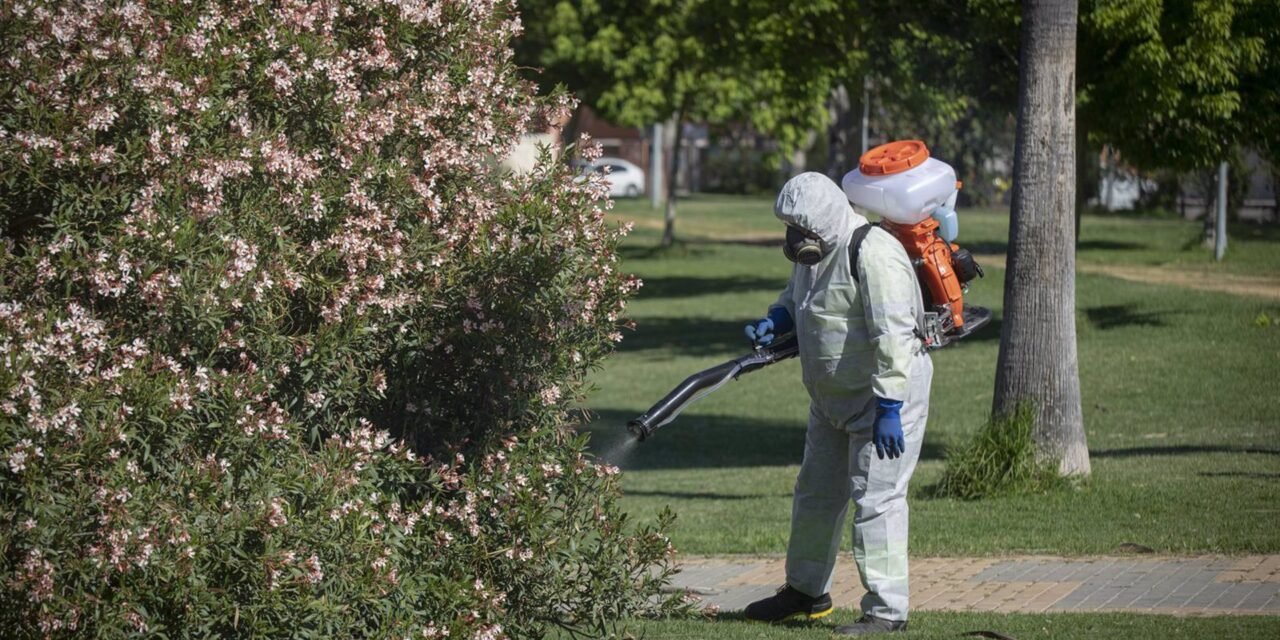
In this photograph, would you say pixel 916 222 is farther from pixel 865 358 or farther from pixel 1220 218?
pixel 1220 218

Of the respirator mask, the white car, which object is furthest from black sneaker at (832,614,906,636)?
the white car

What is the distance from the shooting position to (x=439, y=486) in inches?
202

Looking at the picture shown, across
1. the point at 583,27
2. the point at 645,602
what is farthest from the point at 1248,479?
the point at 583,27

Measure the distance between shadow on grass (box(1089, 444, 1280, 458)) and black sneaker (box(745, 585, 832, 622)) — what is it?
5.43 m

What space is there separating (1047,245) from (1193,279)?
15198mm

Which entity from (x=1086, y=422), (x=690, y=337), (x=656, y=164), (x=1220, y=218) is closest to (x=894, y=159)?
(x=1086, y=422)

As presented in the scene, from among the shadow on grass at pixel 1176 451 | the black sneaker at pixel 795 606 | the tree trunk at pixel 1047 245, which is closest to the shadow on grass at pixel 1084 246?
the shadow on grass at pixel 1176 451

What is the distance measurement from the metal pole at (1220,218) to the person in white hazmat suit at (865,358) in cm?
1923

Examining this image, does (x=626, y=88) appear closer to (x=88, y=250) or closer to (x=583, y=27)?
(x=583, y=27)

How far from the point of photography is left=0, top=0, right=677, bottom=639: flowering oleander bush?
14.3ft

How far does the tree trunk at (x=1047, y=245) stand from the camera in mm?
9102

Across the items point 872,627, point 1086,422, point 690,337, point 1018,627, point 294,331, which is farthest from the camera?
point 690,337

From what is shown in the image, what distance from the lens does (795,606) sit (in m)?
6.16

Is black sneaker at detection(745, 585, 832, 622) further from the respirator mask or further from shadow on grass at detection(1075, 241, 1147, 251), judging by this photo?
shadow on grass at detection(1075, 241, 1147, 251)
